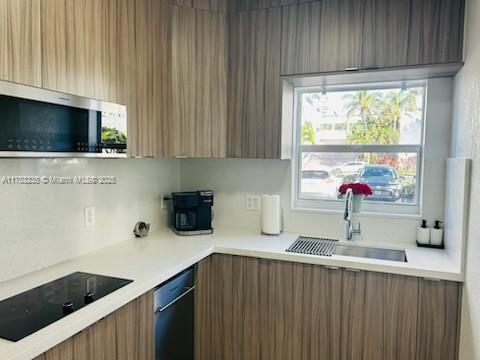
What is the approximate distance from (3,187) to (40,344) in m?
0.79

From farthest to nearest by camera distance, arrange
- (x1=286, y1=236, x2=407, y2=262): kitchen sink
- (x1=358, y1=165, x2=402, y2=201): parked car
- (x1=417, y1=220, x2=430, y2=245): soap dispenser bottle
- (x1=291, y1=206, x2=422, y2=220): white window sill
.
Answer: (x1=358, y1=165, x2=402, y2=201): parked car, (x1=291, y1=206, x2=422, y2=220): white window sill, (x1=417, y1=220, x2=430, y2=245): soap dispenser bottle, (x1=286, y1=236, x2=407, y2=262): kitchen sink

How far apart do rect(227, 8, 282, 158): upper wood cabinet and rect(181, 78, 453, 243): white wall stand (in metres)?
0.33

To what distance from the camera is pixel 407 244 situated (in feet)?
7.47

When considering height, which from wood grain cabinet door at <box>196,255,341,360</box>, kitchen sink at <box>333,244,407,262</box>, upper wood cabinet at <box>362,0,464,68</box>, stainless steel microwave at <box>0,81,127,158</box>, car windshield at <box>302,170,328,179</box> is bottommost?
wood grain cabinet door at <box>196,255,341,360</box>

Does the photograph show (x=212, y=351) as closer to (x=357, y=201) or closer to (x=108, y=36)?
Answer: (x=357, y=201)

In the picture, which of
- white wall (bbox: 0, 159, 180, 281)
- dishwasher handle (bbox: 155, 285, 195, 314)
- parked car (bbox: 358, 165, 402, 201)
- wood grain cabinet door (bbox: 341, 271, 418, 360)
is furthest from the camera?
parked car (bbox: 358, 165, 402, 201)

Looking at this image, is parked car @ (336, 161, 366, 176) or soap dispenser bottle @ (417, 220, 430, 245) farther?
parked car @ (336, 161, 366, 176)

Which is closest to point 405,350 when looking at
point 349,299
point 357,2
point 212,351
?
point 349,299

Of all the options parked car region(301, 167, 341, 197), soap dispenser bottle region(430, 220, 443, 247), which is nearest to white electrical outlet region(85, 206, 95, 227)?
parked car region(301, 167, 341, 197)

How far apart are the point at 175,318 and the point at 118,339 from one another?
50cm

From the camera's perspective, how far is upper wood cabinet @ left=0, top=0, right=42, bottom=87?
115 centimetres

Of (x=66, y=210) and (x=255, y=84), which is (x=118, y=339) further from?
(x=255, y=84)

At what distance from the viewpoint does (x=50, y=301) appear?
53.2 inches

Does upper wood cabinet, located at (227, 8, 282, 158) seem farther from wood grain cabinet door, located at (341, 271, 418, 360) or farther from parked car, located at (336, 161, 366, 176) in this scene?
wood grain cabinet door, located at (341, 271, 418, 360)
